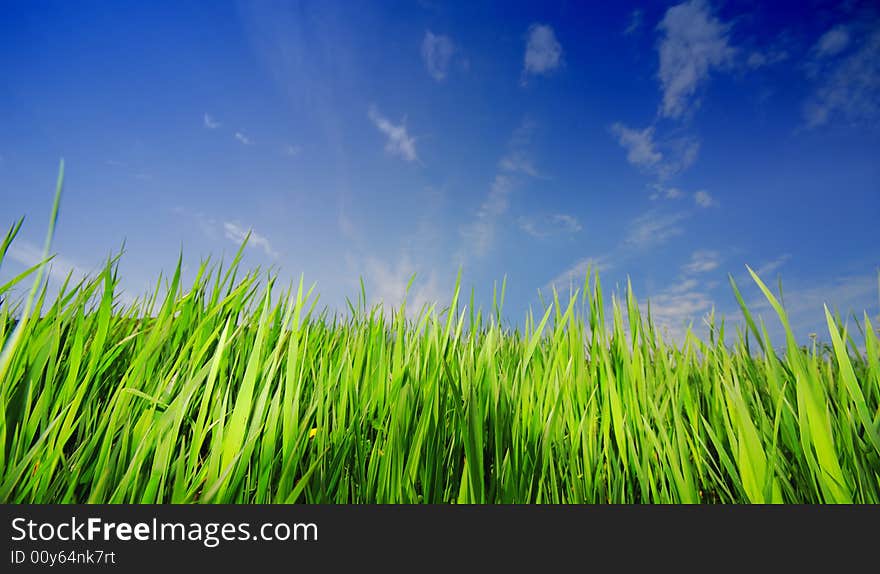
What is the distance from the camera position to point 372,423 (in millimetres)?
862

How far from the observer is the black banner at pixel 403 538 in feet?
1.73

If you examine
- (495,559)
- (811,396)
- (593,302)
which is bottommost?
(495,559)

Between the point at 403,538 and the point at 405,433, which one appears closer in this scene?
the point at 403,538

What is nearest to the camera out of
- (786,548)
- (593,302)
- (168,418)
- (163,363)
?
(786,548)

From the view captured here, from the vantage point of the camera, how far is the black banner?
0.53 metres

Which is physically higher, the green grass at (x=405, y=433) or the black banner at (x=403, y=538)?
the green grass at (x=405, y=433)

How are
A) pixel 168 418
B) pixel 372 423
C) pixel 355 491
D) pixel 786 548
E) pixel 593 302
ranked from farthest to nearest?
pixel 593 302, pixel 372 423, pixel 355 491, pixel 168 418, pixel 786 548

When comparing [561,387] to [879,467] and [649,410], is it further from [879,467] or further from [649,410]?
[879,467]

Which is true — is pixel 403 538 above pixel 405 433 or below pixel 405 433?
below

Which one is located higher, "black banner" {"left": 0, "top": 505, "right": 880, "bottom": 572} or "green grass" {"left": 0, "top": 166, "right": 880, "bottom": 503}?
"green grass" {"left": 0, "top": 166, "right": 880, "bottom": 503}

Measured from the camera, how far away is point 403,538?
1.77ft

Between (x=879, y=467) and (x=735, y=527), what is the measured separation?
395 mm

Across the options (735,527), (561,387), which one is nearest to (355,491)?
(561,387)

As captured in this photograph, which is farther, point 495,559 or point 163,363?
point 163,363
